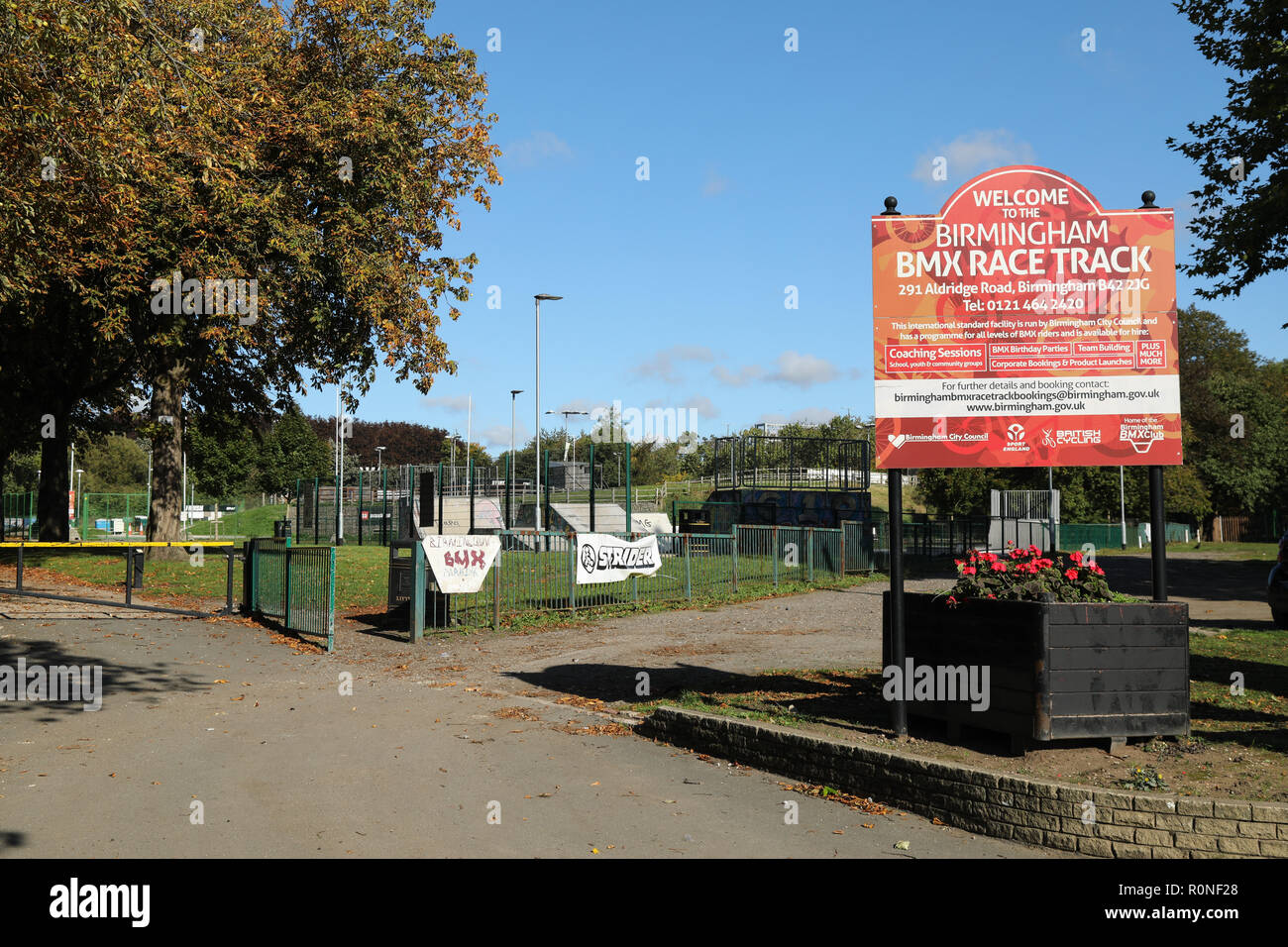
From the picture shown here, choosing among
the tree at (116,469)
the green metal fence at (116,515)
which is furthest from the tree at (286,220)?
the tree at (116,469)

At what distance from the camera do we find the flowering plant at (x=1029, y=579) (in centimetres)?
725

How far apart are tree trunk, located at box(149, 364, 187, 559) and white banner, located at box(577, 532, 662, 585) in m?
14.4

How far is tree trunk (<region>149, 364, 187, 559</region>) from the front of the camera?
1069 inches

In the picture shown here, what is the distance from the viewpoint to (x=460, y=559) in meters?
15.8

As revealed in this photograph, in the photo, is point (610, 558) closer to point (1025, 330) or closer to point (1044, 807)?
point (1025, 330)

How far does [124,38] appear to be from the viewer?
12320mm

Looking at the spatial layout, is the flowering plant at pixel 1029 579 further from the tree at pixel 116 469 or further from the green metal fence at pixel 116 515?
the tree at pixel 116 469

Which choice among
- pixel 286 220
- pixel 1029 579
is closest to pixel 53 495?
pixel 286 220

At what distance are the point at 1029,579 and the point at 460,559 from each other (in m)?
10.2

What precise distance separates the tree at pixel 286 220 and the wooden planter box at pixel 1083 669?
14372mm
